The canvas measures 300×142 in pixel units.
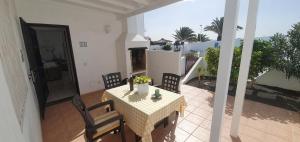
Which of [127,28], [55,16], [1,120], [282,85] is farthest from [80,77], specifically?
[282,85]

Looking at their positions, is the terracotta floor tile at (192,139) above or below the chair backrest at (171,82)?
below

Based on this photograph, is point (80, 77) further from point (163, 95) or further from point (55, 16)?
point (163, 95)

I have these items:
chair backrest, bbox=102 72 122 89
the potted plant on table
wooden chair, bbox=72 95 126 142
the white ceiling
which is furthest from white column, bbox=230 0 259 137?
chair backrest, bbox=102 72 122 89

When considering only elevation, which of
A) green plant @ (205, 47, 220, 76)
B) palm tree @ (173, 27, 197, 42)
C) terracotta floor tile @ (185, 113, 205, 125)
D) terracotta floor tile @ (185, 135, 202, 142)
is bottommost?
terracotta floor tile @ (185, 135, 202, 142)

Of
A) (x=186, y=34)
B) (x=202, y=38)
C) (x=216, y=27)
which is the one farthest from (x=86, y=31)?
(x=202, y=38)

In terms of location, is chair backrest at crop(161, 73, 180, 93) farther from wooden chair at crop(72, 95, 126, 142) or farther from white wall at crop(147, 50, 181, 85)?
white wall at crop(147, 50, 181, 85)

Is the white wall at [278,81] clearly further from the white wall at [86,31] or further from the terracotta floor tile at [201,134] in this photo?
the white wall at [86,31]

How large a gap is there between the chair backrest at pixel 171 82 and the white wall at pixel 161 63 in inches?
58.3

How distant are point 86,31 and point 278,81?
617cm

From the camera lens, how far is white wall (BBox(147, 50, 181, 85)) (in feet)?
14.6

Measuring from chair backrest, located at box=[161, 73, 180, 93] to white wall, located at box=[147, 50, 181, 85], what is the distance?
148 centimetres

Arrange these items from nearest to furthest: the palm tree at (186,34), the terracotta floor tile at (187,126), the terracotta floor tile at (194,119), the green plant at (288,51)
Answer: the terracotta floor tile at (187,126) < the terracotta floor tile at (194,119) < the green plant at (288,51) < the palm tree at (186,34)

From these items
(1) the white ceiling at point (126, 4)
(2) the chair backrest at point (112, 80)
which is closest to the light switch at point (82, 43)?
(1) the white ceiling at point (126, 4)

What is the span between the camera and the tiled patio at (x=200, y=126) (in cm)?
230
